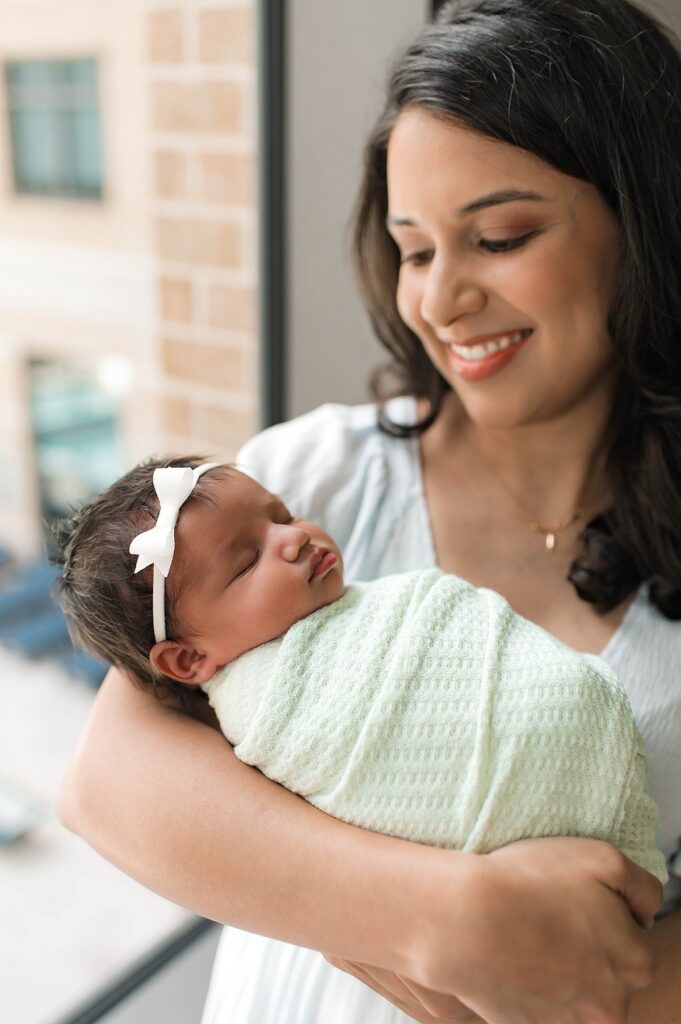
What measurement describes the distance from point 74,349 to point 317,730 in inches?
47.0

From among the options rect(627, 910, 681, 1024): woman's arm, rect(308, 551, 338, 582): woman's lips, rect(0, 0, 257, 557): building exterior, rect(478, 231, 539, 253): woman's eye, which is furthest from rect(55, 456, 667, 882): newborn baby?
rect(0, 0, 257, 557): building exterior

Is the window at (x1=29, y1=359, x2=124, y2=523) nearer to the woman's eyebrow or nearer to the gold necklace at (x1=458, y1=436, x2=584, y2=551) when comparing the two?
the gold necklace at (x1=458, y1=436, x2=584, y2=551)

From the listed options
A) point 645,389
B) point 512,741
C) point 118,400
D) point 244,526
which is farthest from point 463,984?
point 118,400

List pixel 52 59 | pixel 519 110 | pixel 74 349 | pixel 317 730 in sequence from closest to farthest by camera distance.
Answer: pixel 317 730
pixel 519 110
pixel 52 59
pixel 74 349

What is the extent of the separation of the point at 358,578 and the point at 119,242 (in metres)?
1.01

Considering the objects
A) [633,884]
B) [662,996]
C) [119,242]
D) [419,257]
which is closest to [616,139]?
[419,257]

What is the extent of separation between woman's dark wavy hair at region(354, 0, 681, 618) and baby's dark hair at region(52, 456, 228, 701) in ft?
1.77

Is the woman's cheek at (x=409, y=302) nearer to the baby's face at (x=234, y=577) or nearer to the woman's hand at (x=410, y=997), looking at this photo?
the baby's face at (x=234, y=577)

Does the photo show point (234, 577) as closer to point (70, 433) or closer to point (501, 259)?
point (501, 259)

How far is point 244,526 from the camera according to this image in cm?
99

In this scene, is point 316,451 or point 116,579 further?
point 316,451

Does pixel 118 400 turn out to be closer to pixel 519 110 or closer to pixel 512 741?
pixel 519 110

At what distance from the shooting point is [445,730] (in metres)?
0.88

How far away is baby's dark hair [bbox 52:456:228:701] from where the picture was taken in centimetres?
94
